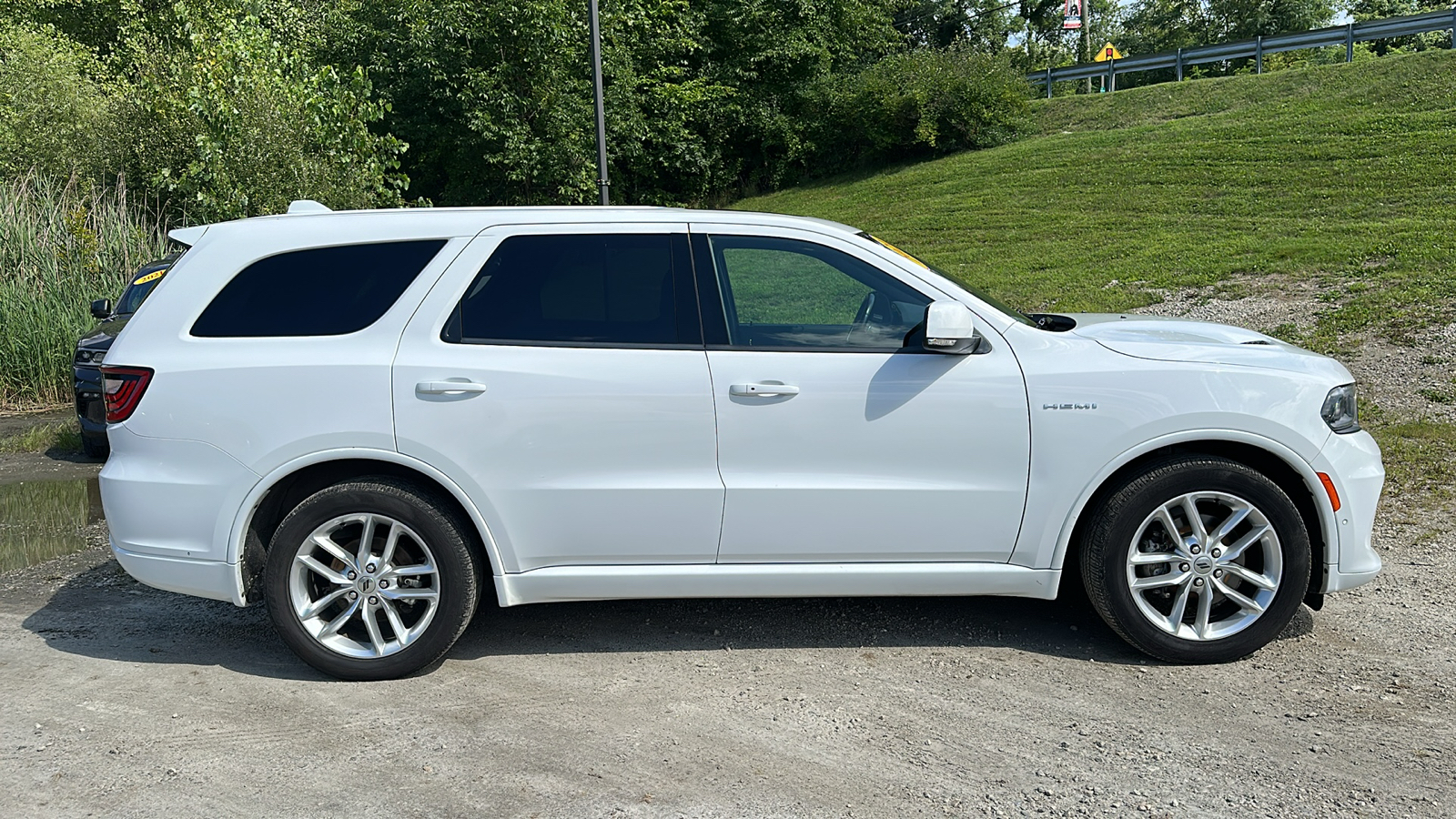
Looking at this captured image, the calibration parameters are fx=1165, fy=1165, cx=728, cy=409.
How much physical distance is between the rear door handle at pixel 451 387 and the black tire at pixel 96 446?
5.15m

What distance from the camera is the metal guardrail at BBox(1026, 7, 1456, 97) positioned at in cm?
2539

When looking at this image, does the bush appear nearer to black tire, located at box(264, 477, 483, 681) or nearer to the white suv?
the white suv

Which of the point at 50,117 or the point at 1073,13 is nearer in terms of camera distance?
the point at 50,117

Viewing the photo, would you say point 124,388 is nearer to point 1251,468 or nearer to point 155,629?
point 155,629

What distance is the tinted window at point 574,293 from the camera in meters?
4.55

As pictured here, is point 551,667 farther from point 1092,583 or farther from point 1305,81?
point 1305,81

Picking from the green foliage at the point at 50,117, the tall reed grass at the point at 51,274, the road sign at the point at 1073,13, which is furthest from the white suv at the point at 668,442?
the road sign at the point at 1073,13

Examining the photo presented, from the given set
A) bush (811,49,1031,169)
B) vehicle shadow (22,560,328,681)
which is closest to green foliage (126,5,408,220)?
vehicle shadow (22,560,328,681)

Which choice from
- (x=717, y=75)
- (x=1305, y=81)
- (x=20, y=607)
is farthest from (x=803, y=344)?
(x=717, y=75)

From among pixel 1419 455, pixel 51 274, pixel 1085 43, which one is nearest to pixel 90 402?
pixel 51 274

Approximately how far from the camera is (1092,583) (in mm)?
4555

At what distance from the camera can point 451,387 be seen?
442 centimetres

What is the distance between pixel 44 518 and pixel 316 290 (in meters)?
4.06

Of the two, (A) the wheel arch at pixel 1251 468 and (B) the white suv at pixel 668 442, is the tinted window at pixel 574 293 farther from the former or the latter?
(A) the wheel arch at pixel 1251 468
